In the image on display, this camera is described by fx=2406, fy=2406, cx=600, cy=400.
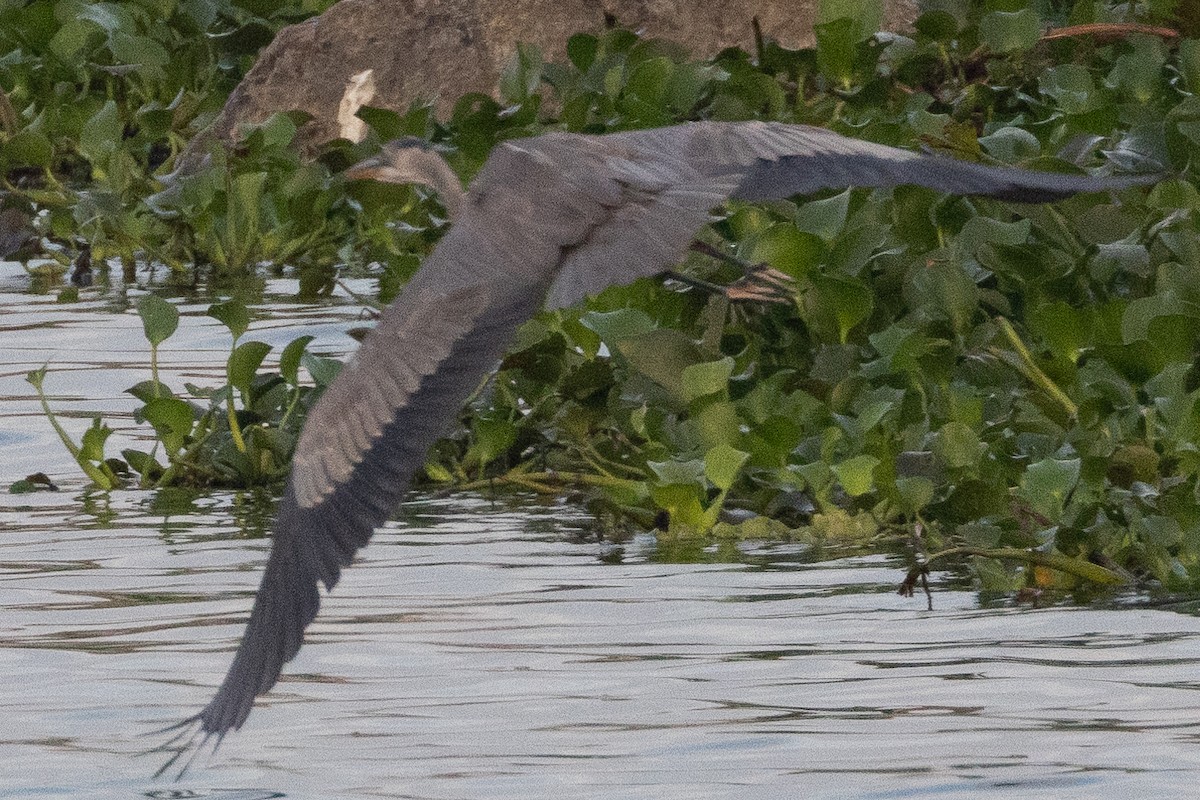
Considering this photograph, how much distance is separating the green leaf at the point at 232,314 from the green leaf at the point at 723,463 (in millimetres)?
1491

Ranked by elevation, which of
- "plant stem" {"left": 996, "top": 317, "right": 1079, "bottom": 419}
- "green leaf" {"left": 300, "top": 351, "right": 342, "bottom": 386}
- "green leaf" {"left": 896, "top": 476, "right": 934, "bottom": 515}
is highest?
"plant stem" {"left": 996, "top": 317, "right": 1079, "bottom": 419}

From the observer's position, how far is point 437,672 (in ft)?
14.8

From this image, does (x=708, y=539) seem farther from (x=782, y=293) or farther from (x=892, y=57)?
(x=892, y=57)

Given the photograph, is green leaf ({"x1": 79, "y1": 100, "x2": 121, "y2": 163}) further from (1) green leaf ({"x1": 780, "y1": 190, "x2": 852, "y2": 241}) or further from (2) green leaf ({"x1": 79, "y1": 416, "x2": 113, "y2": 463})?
(1) green leaf ({"x1": 780, "y1": 190, "x2": 852, "y2": 241})

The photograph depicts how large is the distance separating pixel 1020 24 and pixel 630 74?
51.3 inches

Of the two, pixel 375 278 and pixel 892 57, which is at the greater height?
pixel 892 57

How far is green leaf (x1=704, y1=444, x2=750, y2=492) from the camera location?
5.32 m

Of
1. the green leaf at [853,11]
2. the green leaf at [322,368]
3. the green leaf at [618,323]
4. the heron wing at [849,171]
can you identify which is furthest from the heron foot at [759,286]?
the green leaf at [853,11]

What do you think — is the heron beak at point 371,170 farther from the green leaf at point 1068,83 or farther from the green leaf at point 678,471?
the green leaf at point 1068,83

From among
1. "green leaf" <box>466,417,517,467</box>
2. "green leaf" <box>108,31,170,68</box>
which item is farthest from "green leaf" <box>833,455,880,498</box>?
"green leaf" <box>108,31,170,68</box>

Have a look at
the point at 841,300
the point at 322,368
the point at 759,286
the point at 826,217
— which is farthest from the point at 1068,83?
the point at 322,368

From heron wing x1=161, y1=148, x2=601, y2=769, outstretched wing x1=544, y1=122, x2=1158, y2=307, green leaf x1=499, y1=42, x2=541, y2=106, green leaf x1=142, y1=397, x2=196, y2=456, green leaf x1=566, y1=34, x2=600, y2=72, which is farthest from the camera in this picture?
green leaf x1=566, y1=34, x2=600, y2=72

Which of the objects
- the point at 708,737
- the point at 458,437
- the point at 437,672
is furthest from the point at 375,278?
the point at 708,737

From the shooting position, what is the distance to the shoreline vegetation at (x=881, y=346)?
5.05 meters
